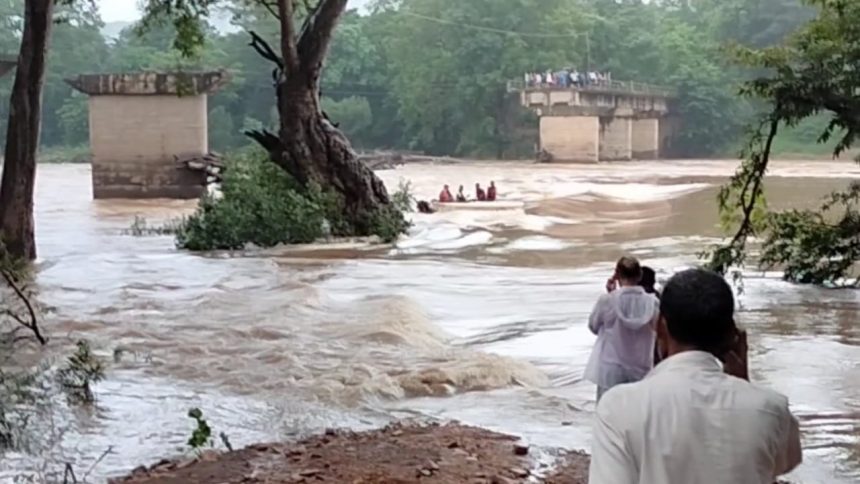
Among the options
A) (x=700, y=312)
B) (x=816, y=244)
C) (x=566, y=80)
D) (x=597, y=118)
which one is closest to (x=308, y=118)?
(x=816, y=244)

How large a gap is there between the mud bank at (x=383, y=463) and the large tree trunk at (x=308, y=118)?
57.1ft

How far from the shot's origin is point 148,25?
25.2m

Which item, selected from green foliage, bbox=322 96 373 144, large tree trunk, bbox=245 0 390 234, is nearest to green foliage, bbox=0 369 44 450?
large tree trunk, bbox=245 0 390 234

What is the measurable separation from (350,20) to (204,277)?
72730mm

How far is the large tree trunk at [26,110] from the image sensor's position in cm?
2091

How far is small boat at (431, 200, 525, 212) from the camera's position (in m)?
36.5

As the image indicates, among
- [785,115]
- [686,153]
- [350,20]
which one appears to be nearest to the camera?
[785,115]

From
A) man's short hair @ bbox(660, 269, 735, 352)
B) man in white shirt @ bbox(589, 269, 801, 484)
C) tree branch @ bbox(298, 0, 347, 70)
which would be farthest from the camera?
tree branch @ bbox(298, 0, 347, 70)

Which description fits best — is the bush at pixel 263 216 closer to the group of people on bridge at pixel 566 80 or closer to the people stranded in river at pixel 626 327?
the people stranded in river at pixel 626 327

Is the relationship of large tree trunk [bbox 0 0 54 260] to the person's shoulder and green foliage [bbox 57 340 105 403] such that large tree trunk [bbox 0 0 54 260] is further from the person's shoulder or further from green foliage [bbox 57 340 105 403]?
the person's shoulder

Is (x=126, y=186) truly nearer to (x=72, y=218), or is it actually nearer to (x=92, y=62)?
(x=72, y=218)

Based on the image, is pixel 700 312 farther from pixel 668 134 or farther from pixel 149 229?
pixel 668 134

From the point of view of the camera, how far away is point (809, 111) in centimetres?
1366

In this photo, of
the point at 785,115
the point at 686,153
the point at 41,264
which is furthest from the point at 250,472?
the point at 686,153
